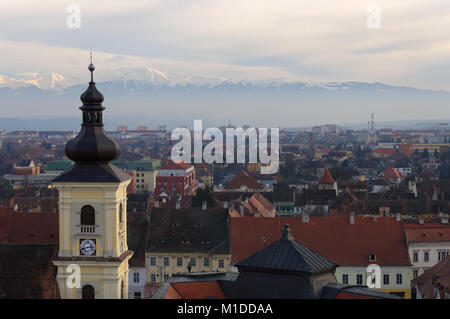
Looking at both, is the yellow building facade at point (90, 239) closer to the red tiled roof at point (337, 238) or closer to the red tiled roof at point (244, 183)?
the red tiled roof at point (337, 238)

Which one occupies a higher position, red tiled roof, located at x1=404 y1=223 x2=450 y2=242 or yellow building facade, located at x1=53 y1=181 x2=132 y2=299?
yellow building facade, located at x1=53 y1=181 x2=132 y2=299

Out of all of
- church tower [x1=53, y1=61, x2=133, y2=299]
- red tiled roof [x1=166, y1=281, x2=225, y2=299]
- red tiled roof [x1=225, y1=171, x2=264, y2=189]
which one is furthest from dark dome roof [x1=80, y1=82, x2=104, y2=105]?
red tiled roof [x1=225, y1=171, x2=264, y2=189]

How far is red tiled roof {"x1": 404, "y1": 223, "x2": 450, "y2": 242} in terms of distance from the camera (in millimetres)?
52562

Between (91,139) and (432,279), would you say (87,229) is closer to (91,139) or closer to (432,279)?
(91,139)

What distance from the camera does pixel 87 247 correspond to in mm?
27781

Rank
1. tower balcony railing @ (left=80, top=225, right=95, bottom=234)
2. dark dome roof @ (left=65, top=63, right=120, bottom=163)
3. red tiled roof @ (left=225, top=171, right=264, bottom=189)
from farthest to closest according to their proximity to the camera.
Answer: red tiled roof @ (left=225, top=171, right=264, bottom=189) < dark dome roof @ (left=65, top=63, right=120, bottom=163) < tower balcony railing @ (left=80, top=225, right=95, bottom=234)

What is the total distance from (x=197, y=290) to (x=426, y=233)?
95.8 ft

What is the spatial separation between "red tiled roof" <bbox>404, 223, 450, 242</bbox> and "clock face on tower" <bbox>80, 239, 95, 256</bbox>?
29.7 meters

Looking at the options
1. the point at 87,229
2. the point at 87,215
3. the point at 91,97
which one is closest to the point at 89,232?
the point at 87,229

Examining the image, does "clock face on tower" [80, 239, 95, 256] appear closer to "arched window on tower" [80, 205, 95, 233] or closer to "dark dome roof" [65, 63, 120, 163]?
"arched window on tower" [80, 205, 95, 233]

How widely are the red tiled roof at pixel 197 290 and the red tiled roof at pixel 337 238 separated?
19783 mm

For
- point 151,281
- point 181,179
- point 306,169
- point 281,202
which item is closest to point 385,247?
point 151,281

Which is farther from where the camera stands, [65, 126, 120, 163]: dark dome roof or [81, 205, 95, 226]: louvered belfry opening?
[65, 126, 120, 163]: dark dome roof

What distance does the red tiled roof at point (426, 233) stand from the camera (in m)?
52.6
